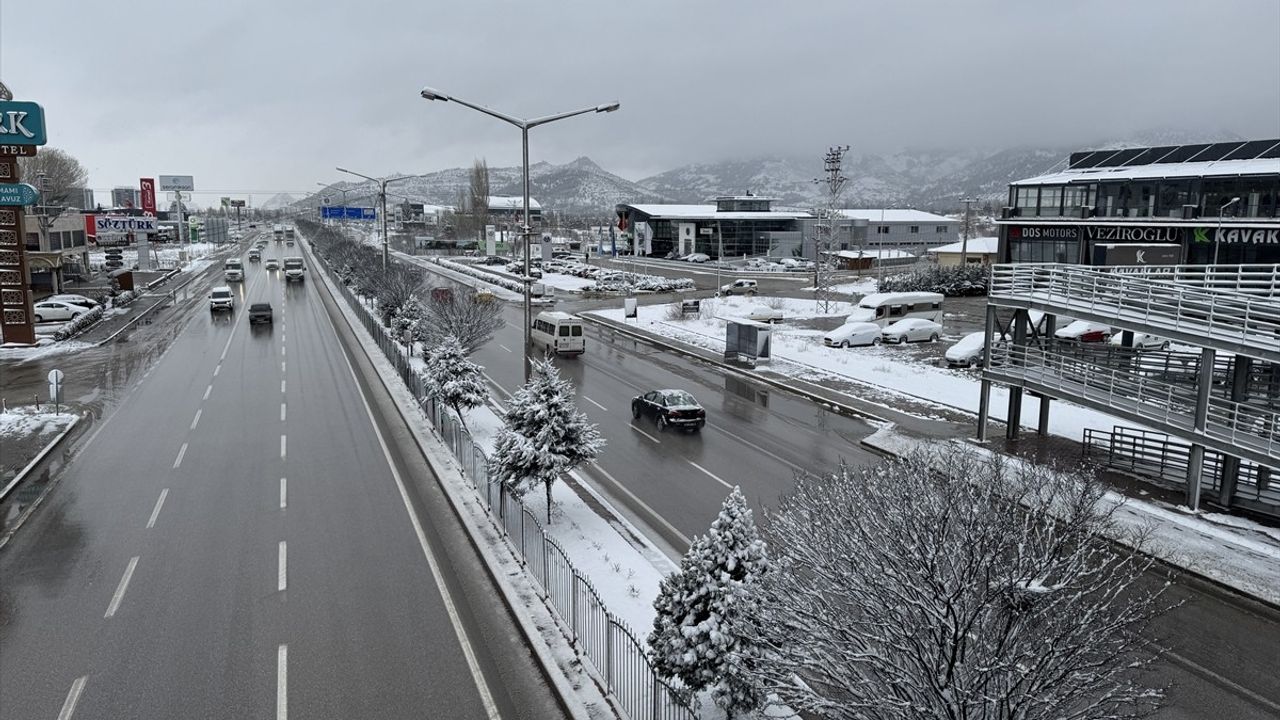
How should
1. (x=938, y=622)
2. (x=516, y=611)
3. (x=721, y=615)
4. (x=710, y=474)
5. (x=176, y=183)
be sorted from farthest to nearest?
(x=176, y=183) < (x=710, y=474) < (x=516, y=611) < (x=721, y=615) < (x=938, y=622)

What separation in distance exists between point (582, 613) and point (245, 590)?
20.9ft

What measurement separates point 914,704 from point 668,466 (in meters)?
15.4

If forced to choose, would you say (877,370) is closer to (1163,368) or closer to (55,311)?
(1163,368)

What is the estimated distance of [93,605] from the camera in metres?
14.5

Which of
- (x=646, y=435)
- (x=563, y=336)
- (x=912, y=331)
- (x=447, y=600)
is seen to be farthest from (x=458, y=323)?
(x=912, y=331)

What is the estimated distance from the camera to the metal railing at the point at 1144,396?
17834 millimetres

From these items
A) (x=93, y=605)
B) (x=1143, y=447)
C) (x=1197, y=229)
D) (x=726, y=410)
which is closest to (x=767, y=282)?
(x=1197, y=229)

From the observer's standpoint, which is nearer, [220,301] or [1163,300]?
[1163,300]

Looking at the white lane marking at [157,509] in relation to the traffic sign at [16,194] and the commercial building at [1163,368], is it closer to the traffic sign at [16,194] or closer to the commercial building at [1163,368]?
the commercial building at [1163,368]

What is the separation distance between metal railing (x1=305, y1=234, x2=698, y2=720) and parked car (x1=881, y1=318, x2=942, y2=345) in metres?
28.1

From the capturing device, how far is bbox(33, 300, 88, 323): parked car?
4962cm

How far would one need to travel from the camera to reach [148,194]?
125625 mm

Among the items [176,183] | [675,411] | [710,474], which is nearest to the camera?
[710,474]

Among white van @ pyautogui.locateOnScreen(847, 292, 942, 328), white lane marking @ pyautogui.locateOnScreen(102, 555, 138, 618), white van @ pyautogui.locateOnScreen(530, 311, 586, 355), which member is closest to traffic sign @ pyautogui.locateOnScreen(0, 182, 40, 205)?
white van @ pyautogui.locateOnScreen(530, 311, 586, 355)
